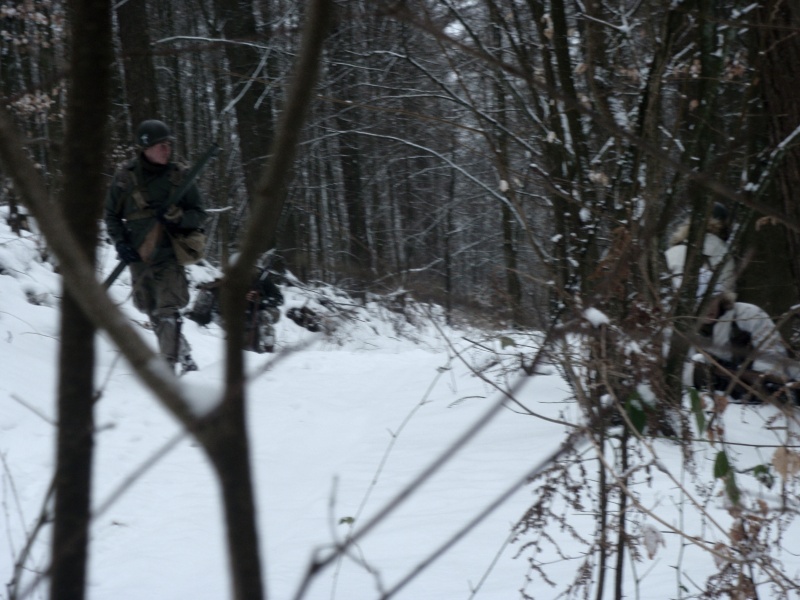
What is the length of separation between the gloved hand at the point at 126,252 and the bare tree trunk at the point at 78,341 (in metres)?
4.79

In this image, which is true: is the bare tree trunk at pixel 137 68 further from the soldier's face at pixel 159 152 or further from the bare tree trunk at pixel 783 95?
the bare tree trunk at pixel 783 95

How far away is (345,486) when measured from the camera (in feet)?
13.9

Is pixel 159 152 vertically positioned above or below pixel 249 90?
below

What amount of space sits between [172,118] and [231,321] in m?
18.1

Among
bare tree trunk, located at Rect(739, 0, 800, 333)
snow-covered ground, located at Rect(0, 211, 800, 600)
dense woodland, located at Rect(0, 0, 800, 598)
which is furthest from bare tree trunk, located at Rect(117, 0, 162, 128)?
bare tree trunk, located at Rect(739, 0, 800, 333)

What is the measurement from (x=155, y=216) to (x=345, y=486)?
247 cm

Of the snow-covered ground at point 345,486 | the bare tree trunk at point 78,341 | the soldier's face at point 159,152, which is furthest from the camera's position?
the soldier's face at point 159,152

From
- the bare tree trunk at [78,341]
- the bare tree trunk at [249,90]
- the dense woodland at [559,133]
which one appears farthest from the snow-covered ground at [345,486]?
the bare tree trunk at [249,90]

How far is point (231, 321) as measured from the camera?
0.64m

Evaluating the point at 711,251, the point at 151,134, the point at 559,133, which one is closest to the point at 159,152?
the point at 151,134

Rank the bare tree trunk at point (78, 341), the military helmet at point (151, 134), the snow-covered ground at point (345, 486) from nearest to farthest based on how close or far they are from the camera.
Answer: the bare tree trunk at point (78, 341), the snow-covered ground at point (345, 486), the military helmet at point (151, 134)

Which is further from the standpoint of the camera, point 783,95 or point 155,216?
point 155,216

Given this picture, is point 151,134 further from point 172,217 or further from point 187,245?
point 187,245

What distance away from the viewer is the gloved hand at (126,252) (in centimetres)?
555
